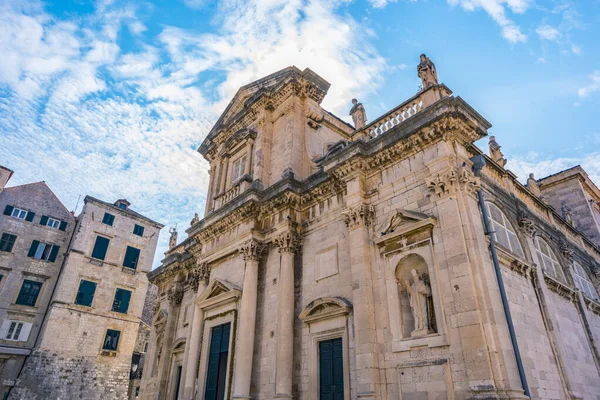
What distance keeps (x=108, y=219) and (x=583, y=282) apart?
30.8 metres

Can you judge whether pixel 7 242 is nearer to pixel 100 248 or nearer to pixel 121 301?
→ pixel 100 248

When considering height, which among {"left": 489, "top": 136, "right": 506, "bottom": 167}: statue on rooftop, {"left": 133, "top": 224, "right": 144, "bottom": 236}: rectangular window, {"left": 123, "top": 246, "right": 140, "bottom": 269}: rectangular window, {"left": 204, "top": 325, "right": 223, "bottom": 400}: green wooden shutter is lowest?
{"left": 204, "top": 325, "right": 223, "bottom": 400}: green wooden shutter

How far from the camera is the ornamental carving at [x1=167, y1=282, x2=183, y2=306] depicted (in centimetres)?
1931

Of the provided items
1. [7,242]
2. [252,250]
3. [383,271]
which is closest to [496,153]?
[383,271]

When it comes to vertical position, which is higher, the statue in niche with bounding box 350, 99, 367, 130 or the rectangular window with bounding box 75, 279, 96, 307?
the statue in niche with bounding box 350, 99, 367, 130

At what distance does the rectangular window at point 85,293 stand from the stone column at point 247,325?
62.6 ft

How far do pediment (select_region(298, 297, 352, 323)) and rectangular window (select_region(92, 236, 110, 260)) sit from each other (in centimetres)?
2305

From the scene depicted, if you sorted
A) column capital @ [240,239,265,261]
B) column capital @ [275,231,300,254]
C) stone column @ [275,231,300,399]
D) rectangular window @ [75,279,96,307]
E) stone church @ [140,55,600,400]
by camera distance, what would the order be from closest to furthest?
stone church @ [140,55,600,400], stone column @ [275,231,300,399], column capital @ [275,231,300,254], column capital @ [240,239,265,261], rectangular window @ [75,279,96,307]

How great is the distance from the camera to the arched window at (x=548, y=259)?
41.7ft

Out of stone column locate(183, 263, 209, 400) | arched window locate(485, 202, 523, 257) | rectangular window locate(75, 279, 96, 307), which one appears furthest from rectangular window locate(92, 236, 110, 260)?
arched window locate(485, 202, 523, 257)

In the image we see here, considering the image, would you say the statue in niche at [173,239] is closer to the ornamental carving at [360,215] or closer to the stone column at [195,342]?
the stone column at [195,342]

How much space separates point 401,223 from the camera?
1019 centimetres

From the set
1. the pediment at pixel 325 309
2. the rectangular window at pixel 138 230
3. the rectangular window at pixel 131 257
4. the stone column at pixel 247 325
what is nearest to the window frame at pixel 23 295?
the rectangular window at pixel 131 257

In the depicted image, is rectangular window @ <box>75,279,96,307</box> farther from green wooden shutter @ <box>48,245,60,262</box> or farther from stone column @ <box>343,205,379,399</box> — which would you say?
stone column @ <box>343,205,379,399</box>
